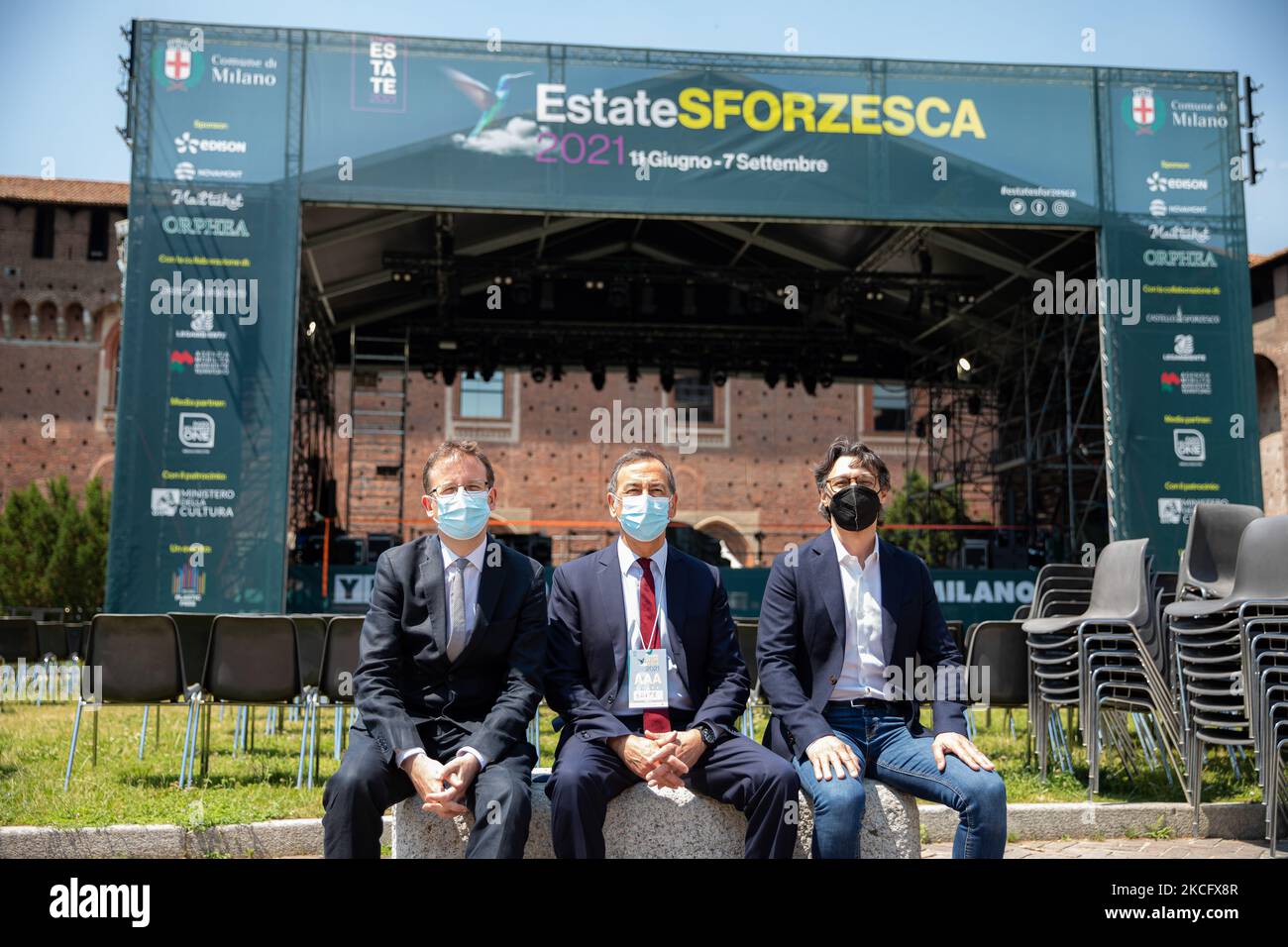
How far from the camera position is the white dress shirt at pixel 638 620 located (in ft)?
11.0

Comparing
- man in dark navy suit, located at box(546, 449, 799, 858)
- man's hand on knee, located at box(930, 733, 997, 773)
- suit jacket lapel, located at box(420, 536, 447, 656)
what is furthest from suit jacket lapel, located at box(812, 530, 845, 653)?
suit jacket lapel, located at box(420, 536, 447, 656)

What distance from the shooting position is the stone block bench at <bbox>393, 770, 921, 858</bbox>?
3.09 m

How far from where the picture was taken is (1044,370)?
55.2 ft

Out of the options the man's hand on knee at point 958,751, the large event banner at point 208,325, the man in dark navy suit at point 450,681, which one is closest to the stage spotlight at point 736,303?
the large event banner at point 208,325

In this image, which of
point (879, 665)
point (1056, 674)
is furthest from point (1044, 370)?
point (879, 665)

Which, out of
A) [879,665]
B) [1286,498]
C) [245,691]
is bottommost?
[245,691]

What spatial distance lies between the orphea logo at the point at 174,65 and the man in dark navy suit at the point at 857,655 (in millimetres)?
9766

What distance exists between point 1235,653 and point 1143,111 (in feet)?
30.2

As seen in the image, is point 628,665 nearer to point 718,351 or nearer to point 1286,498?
point 718,351

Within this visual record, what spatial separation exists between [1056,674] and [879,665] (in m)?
2.94

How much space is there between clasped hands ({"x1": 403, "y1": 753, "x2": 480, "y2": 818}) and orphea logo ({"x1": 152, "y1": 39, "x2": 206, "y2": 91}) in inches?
397
